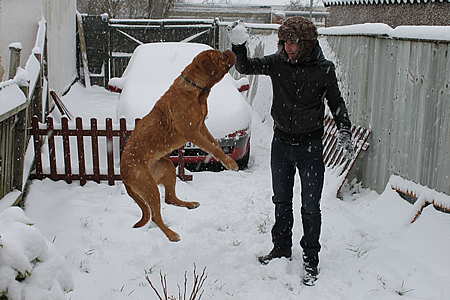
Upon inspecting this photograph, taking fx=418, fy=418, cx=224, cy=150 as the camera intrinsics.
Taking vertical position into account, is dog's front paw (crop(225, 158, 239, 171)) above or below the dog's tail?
above

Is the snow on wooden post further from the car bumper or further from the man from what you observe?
the man

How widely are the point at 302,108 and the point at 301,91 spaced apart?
130 mm

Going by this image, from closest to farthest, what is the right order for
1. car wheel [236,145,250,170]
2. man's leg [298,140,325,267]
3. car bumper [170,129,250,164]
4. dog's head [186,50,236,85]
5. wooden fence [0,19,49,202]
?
dog's head [186,50,236,85], man's leg [298,140,325,267], wooden fence [0,19,49,202], car bumper [170,129,250,164], car wheel [236,145,250,170]

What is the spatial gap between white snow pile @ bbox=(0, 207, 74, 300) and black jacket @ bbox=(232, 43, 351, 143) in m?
1.99

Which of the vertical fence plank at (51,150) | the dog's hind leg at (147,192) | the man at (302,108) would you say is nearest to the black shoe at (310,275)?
the man at (302,108)

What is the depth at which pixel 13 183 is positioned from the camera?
4.20m

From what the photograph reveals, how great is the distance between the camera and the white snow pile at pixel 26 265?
1492 mm

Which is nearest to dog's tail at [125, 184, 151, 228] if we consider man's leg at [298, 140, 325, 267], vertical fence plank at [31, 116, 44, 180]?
man's leg at [298, 140, 325, 267]

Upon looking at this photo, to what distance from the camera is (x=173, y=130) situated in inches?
118

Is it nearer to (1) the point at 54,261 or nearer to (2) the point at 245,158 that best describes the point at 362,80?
(2) the point at 245,158

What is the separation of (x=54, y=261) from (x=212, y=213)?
9.32 ft

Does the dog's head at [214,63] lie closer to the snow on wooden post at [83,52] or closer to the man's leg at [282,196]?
the man's leg at [282,196]

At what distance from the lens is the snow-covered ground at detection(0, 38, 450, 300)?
3121 millimetres

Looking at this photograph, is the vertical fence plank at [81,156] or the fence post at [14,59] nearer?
the fence post at [14,59]
